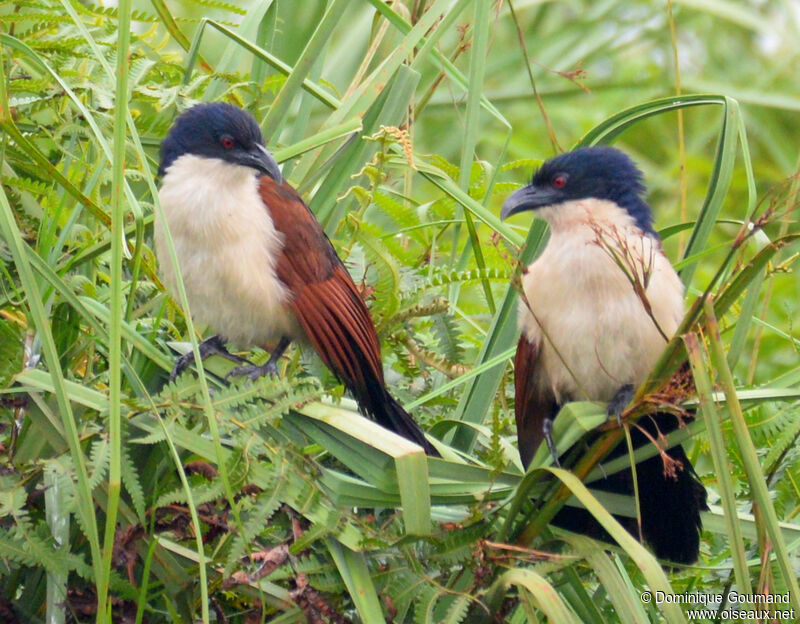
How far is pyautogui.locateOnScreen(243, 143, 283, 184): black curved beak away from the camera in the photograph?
2.43 meters

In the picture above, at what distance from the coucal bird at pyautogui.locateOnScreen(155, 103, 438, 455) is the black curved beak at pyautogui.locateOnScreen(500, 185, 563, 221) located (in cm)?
39

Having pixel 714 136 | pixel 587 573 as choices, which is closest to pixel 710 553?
pixel 587 573

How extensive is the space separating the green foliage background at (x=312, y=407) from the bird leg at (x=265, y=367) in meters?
0.05

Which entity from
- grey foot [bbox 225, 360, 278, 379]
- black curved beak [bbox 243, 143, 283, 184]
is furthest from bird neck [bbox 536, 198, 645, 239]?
grey foot [bbox 225, 360, 278, 379]

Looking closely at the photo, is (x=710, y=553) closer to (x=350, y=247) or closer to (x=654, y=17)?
(x=350, y=247)

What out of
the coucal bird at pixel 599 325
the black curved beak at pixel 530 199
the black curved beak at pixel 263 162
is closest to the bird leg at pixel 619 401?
the coucal bird at pixel 599 325

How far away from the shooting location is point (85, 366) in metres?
2.21

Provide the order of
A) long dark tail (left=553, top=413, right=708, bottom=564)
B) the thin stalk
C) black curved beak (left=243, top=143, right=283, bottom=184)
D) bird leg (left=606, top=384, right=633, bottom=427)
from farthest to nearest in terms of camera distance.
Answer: black curved beak (left=243, top=143, right=283, bottom=184)
long dark tail (left=553, top=413, right=708, bottom=564)
bird leg (left=606, top=384, right=633, bottom=427)
the thin stalk

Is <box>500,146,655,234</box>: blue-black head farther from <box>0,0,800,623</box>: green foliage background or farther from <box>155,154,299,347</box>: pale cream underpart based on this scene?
<box>155,154,299,347</box>: pale cream underpart

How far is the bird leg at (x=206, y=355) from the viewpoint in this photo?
6.95 ft

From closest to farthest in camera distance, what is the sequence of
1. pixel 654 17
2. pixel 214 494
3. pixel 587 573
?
pixel 214 494 → pixel 587 573 → pixel 654 17

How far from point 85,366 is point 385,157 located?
71cm

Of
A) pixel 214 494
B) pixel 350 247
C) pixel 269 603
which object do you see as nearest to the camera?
pixel 214 494

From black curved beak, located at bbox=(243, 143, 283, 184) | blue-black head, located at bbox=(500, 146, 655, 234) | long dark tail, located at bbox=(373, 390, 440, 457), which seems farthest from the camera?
blue-black head, located at bbox=(500, 146, 655, 234)
